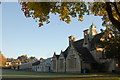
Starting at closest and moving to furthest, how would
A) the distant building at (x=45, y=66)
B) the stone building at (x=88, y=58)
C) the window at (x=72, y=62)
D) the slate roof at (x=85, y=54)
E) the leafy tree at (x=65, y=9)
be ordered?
the leafy tree at (x=65, y=9), the stone building at (x=88, y=58), the slate roof at (x=85, y=54), the window at (x=72, y=62), the distant building at (x=45, y=66)

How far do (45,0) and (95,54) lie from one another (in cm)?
4477

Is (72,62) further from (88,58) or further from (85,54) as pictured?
(88,58)

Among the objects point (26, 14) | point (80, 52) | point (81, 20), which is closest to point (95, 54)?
point (80, 52)

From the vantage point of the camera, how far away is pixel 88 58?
56.6m

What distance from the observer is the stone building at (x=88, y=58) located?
5434 centimetres

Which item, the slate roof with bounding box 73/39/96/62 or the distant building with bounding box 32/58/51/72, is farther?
the distant building with bounding box 32/58/51/72

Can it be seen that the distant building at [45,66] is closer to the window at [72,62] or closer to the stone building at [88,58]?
the stone building at [88,58]

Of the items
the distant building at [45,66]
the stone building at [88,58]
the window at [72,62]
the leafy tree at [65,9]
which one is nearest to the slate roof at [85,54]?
the stone building at [88,58]

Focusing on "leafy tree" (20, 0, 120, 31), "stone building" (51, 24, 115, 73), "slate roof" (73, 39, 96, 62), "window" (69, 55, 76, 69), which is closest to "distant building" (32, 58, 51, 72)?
"stone building" (51, 24, 115, 73)

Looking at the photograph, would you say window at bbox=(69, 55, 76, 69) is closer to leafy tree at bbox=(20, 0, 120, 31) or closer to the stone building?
the stone building

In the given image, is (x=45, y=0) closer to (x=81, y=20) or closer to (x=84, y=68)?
(x=81, y=20)

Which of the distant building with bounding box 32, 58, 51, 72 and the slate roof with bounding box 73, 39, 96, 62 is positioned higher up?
the slate roof with bounding box 73, 39, 96, 62

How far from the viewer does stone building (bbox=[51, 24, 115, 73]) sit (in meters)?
54.3

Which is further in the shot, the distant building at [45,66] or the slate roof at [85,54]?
the distant building at [45,66]
